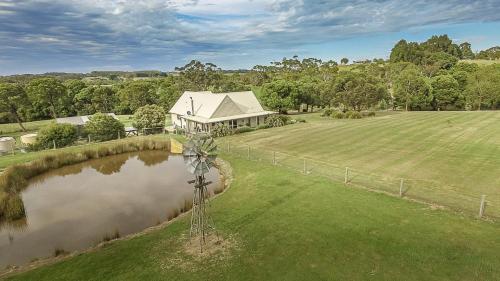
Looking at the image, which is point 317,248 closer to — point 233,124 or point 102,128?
point 233,124

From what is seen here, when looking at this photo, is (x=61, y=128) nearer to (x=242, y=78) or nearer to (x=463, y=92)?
(x=463, y=92)

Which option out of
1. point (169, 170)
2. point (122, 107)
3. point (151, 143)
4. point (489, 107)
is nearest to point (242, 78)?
point (122, 107)

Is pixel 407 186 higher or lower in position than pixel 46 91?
lower

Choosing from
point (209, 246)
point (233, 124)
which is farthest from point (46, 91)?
point (209, 246)

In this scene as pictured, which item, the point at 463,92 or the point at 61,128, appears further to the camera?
the point at 463,92

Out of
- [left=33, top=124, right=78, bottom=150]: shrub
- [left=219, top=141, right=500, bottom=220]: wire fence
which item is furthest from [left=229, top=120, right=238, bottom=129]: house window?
[left=33, top=124, right=78, bottom=150]: shrub

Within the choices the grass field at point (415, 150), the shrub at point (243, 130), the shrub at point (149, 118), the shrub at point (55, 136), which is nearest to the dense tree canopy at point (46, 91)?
the shrub at point (149, 118)

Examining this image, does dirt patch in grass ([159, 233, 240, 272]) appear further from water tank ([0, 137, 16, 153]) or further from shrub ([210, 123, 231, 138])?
water tank ([0, 137, 16, 153])
